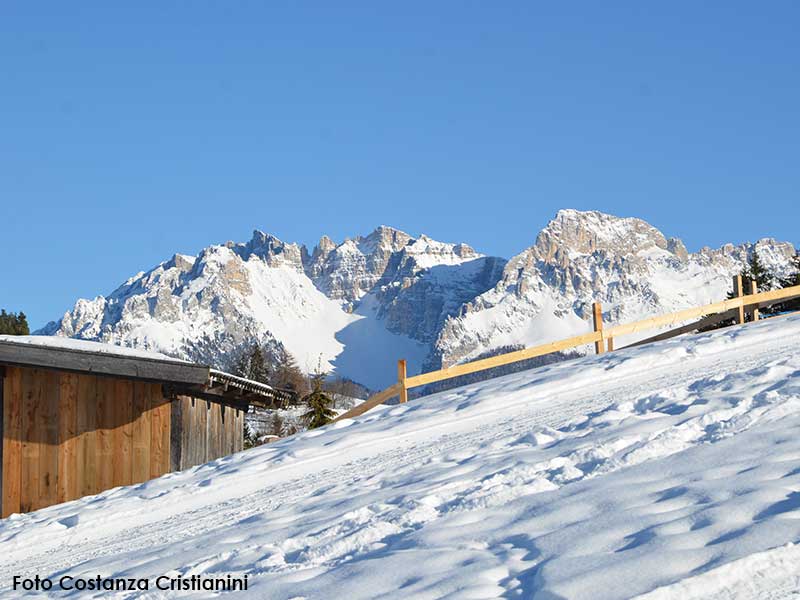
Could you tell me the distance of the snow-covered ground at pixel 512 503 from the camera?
15.6 feet

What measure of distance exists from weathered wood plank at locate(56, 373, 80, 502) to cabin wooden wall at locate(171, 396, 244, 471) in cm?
122

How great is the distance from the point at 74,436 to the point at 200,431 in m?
1.98

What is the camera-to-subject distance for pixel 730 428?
23.4 feet

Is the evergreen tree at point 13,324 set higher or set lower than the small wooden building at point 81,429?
higher

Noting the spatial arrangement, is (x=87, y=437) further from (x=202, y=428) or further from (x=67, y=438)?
(x=202, y=428)

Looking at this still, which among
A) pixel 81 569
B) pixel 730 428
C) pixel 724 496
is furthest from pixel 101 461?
pixel 724 496

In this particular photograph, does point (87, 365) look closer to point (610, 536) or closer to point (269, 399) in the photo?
Result: point (269, 399)

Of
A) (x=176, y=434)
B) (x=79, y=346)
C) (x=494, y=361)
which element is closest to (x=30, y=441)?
(x=79, y=346)

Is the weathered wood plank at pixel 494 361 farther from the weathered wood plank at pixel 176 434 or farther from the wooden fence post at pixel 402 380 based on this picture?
the weathered wood plank at pixel 176 434

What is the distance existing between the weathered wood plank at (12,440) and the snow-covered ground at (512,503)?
2.09 meters

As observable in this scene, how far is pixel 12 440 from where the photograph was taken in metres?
13.1

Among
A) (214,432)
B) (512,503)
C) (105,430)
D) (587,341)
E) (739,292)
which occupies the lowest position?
(512,503)

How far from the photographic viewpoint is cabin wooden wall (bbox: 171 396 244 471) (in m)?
13.4

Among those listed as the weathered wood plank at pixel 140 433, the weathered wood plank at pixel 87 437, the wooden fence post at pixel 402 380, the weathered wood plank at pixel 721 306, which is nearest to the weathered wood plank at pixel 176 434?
the weathered wood plank at pixel 140 433
